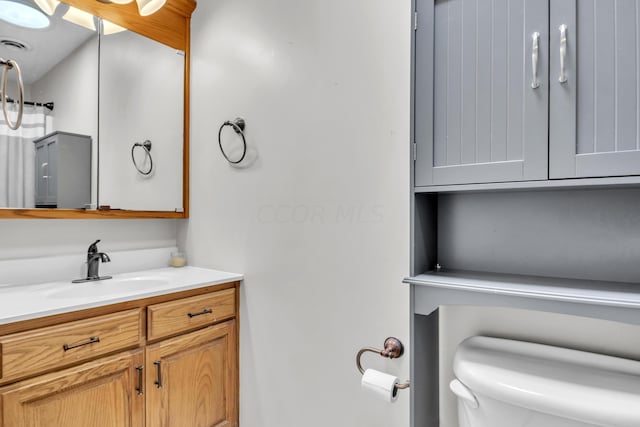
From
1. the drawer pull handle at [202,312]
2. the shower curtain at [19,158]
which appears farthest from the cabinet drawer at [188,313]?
the shower curtain at [19,158]

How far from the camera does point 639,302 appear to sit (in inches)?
28.3

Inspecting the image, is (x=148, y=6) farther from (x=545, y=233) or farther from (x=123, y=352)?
(x=545, y=233)

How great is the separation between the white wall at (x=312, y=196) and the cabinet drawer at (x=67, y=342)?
0.56 m

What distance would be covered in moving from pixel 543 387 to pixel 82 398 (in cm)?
146

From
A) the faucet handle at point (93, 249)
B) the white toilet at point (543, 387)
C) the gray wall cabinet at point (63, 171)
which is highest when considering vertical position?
the gray wall cabinet at point (63, 171)

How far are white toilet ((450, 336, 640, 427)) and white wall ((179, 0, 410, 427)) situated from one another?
36cm

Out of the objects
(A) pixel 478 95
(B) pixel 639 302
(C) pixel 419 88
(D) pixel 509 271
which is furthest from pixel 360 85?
(B) pixel 639 302

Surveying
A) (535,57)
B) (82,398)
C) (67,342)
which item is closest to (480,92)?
(535,57)

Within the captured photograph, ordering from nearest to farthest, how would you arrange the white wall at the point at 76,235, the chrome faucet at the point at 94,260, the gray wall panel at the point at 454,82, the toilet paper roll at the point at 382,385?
1. the gray wall panel at the point at 454,82
2. the toilet paper roll at the point at 382,385
3. the white wall at the point at 76,235
4. the chrome faucet at the point at 94,260

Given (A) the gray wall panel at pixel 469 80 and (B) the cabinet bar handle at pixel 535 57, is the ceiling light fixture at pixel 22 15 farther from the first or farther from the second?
(B) the cabinet bar handle at pixel 535 57

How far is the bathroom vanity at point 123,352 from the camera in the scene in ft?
3.77

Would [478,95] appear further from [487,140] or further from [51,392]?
[51,392]

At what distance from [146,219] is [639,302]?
6.97ft

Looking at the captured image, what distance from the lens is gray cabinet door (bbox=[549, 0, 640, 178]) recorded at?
0.74 meters
